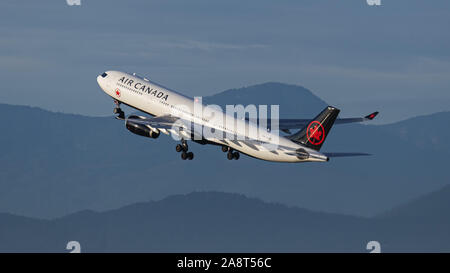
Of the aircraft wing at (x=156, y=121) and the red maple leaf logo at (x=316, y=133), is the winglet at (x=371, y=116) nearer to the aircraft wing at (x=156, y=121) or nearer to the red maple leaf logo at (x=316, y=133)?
the red maple leaf logo at (x=316, y=133)

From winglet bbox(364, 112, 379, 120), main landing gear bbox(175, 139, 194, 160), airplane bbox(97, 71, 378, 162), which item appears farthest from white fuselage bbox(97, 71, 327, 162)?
winglet bbox(364, 112, 379, 120)

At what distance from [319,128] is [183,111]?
17.5m

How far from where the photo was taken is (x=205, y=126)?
91.3 m

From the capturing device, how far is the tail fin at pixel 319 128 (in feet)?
272

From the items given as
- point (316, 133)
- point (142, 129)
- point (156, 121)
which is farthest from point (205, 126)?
point (316, 133)

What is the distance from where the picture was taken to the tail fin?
3260 inches

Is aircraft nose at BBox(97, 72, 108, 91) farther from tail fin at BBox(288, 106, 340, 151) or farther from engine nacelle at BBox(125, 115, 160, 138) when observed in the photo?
tail fin at BBox(288, 106, 340, 151)

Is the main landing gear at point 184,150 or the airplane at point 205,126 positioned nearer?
the airplane at point 205,126

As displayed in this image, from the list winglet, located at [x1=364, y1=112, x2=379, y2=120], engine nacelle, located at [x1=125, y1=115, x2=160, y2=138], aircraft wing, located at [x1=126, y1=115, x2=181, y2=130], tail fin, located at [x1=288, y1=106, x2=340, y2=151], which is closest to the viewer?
tail fin, located at [x1=288, y1=106, x2=340, y2=151]

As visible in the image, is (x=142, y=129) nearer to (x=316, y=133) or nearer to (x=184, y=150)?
(x=184, y=150)

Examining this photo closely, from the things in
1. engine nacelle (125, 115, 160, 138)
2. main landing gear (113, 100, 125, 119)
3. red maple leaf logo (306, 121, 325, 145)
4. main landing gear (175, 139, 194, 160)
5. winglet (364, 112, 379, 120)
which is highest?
main landing gear (113, 100, 125, 119)

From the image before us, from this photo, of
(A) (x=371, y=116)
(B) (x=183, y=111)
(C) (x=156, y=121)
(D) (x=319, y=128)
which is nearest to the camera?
(D) (x=319, y=128)

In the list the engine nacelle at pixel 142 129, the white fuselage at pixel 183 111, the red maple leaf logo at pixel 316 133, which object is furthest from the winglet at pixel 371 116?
the engine nacelle at pixel 142 129
